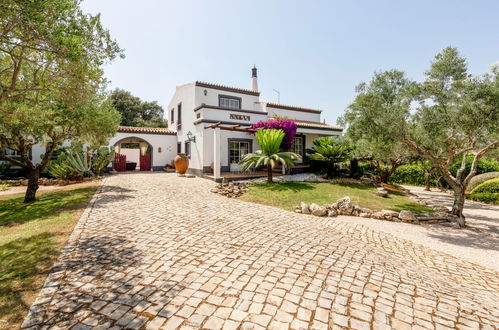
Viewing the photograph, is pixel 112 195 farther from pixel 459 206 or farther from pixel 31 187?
pixel 459 206

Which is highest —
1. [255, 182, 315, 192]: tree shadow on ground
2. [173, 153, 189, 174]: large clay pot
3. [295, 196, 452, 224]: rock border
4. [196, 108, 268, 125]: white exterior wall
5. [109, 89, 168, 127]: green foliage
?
[109, 89, 168, 127]: green foliage

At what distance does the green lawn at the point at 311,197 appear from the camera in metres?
9.49

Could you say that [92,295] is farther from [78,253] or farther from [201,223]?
[201,223]

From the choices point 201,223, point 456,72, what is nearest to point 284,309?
point 201,223

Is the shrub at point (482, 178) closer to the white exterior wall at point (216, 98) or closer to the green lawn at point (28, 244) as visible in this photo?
the white exterior wall at point (216, 98)

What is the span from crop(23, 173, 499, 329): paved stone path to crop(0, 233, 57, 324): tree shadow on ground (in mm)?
203

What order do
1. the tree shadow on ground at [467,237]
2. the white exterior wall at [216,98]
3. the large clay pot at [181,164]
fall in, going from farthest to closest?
the white exterior wall at [216,98] → the large clay pot at [181,164] → the tree shadow on ground at [467,237]

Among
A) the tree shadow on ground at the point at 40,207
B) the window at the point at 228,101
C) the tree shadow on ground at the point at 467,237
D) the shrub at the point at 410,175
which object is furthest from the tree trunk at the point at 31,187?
the shrub at the point at 410,175

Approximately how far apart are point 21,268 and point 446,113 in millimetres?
11474

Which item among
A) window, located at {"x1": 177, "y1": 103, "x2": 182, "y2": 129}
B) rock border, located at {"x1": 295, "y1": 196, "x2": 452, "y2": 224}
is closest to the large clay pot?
window, located at {"x1": 177, "y1": 103, "x2": 182, "y2": 129}

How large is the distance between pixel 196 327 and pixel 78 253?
3.19m

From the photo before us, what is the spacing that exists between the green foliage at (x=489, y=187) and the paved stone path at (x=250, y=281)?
11107mm

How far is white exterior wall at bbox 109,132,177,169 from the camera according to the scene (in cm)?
1953

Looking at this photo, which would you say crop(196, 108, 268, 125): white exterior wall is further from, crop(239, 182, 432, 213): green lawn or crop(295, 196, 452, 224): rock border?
crop(295, 196, 452, 224): rock border
